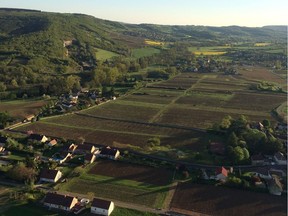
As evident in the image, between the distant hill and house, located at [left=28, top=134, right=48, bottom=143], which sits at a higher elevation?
the distant hill

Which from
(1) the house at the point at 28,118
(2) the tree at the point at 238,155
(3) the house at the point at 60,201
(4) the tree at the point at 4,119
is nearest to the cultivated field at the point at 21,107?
(1) the house at the point at 28,118

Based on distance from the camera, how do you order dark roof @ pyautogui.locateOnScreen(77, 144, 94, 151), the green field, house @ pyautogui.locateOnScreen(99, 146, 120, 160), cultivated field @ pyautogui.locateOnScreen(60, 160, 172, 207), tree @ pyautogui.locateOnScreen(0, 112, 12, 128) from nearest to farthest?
the green field < cultivated field @ pyautogui.locateOnScreen(60, 160, 172, 207) < house @ pyautogui.locateOnScreen(99, 146, 120, 160) < dark roof @ pyautogui.locateOnScreen(77, 144, 94, 151) < tree @ pyautogui.locateOnScreen(0, 112, 12, 128)

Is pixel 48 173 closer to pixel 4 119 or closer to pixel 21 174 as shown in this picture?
pixel 21 174

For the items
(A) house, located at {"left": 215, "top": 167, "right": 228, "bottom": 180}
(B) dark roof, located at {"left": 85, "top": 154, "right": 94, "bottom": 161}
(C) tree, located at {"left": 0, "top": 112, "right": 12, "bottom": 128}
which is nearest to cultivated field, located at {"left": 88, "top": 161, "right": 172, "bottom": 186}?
(B) dark roof, located at {"left": 85, "top": 154, "right": 94, "bottom": 161}

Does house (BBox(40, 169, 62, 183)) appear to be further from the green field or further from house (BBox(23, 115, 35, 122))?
house (BBox(23, 115, 35, 122))

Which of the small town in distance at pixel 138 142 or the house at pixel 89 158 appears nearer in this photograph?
the small town in distance at pixel 138 142

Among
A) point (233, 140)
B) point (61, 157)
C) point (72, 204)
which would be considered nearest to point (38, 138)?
point (61, 157)

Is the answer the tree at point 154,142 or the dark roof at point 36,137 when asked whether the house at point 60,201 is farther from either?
the tree at point 154,142

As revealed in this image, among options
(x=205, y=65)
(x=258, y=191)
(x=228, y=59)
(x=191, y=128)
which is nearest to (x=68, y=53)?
(x=205, y=65)
